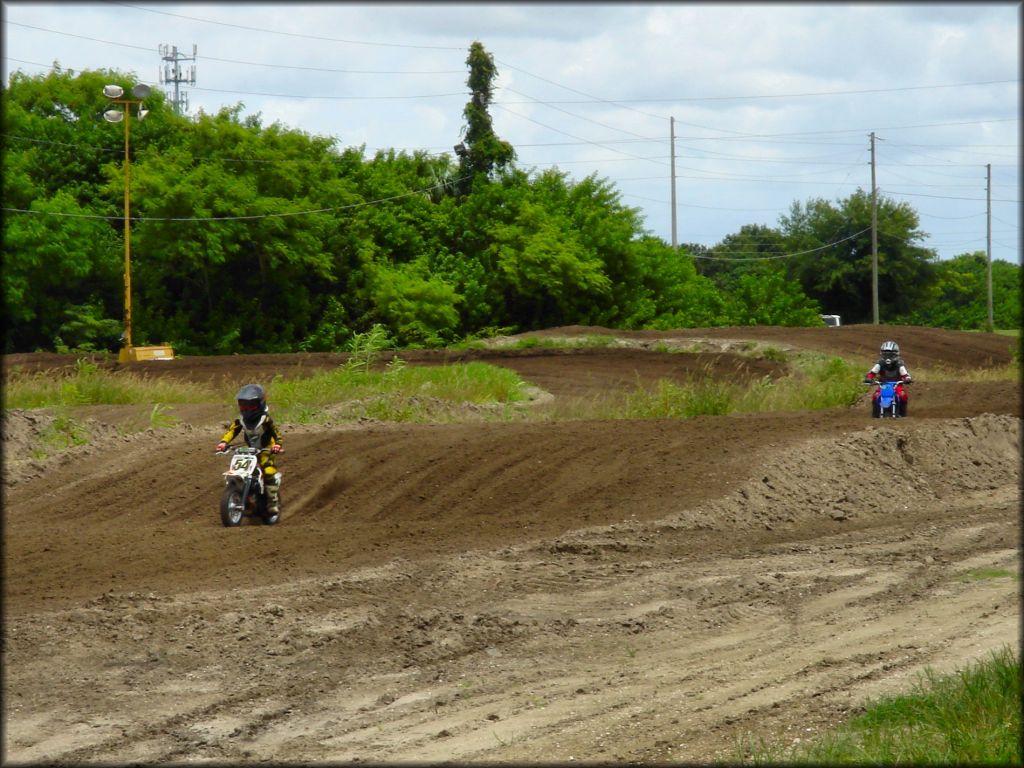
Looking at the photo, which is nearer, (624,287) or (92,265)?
(92,265)

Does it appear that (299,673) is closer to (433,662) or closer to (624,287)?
(433,662)

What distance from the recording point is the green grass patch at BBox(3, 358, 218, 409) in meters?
22.4

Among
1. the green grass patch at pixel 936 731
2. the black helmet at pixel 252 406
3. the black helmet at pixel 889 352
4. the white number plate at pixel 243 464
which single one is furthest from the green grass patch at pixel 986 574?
the black helmet at pixel 889 352

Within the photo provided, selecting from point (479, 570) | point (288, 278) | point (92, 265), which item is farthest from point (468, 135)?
point (479, 570)

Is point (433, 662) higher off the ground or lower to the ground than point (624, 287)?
lower

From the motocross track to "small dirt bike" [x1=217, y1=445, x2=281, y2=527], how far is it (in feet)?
1.92

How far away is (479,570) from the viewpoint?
10641mm

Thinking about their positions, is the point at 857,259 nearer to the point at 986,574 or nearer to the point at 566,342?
the point at 566,342

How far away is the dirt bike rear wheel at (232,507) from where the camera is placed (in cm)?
1315

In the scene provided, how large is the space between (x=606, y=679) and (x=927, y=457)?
9866 mm

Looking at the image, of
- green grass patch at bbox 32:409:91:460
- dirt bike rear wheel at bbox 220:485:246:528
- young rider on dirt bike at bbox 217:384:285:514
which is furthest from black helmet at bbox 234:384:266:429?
green grass patch at bbox 32:409:91:460

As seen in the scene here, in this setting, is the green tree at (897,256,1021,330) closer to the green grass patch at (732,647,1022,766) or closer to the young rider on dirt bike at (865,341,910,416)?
the young rider on dirt bike at (865,341,910,416)

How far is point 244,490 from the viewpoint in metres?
13.2

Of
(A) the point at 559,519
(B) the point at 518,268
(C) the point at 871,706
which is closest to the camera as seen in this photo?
(C) the point at 871,706
